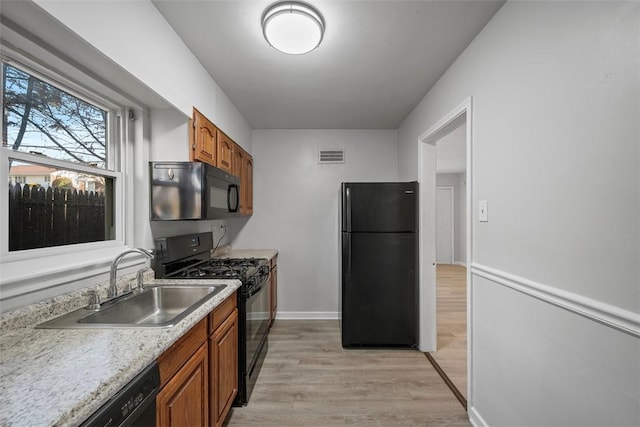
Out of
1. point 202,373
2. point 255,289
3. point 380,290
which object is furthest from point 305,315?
point 202,373

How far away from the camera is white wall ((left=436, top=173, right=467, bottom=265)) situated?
7.00 m

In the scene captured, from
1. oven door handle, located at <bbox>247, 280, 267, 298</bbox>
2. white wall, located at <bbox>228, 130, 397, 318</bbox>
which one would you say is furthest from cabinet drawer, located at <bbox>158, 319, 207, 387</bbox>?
white wall, located at <bbox>228, 130, 397, 318</bbox>

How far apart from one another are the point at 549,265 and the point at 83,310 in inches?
81.7

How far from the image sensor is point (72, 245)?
1357 millimetres

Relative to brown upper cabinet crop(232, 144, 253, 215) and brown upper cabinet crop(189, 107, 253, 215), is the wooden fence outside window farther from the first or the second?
brown upper cabinet crop(232, 144, 253, 215)

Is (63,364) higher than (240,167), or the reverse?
(240,167)

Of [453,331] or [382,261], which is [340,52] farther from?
[453,331]

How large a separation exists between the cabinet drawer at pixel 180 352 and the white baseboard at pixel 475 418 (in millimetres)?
A: 1706

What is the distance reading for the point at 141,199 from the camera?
1754mm

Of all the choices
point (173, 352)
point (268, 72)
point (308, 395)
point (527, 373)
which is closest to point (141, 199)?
point (173, 352)

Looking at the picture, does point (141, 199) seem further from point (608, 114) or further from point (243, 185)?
point (608, 114)

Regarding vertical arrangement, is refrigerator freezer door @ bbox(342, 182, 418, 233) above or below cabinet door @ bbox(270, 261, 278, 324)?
above

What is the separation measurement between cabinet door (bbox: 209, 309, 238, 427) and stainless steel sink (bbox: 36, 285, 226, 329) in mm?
244

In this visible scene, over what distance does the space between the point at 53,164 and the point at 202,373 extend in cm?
122
